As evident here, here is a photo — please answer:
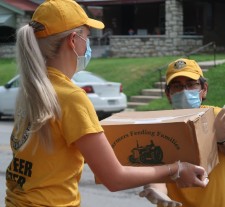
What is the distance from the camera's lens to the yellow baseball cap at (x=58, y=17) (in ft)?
7.72

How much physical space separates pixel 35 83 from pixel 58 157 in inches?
11.9

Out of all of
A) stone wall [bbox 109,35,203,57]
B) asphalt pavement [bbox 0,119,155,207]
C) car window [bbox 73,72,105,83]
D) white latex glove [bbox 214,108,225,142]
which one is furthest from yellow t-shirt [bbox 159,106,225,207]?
stone wall [bbox 109,35,203,57]

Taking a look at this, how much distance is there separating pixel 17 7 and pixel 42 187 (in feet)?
102

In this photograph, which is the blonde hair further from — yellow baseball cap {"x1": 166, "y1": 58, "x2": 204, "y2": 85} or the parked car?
the parked car

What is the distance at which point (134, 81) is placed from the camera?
66.6ft

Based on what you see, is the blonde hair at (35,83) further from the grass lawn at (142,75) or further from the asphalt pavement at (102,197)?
the grass lawn at (142,75)

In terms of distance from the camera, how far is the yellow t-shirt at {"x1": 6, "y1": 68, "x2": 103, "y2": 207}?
88.4 inches

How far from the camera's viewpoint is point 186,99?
3.21 m

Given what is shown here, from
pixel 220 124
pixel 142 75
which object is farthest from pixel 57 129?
pixel 142 75

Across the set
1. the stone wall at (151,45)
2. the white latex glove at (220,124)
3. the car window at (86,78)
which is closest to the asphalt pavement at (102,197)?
the white latex glove at (220,124)

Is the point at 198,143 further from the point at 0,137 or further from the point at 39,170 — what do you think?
the point at 0,137

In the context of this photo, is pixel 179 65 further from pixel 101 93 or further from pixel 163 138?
pixel 101 93

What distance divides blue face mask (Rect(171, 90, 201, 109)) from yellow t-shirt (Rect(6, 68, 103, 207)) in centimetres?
101

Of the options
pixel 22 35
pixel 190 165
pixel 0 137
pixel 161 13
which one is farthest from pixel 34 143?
pixel 161 13
